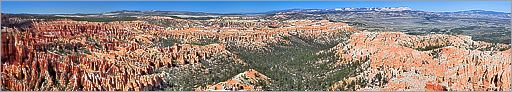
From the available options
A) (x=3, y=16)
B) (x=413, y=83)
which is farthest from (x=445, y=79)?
(x=3, y=16)

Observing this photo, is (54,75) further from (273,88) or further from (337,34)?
(337,34)

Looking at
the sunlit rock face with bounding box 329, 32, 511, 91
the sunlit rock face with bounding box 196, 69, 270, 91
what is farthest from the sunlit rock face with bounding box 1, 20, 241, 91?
the sunlit rock face with bounding box 329, 32, 511, 91

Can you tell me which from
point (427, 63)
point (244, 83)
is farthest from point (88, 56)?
point (427, 63)

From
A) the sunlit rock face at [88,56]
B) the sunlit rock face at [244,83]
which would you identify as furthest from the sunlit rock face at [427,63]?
the sunlit rock face at [88,56]

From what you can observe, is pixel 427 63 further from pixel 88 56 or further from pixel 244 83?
pixel 88 56

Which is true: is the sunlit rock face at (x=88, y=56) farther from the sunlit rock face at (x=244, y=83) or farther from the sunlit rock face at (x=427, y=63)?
the sunlit rock face at (x=427, y=63)

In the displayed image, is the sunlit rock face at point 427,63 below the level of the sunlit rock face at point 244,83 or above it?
above
